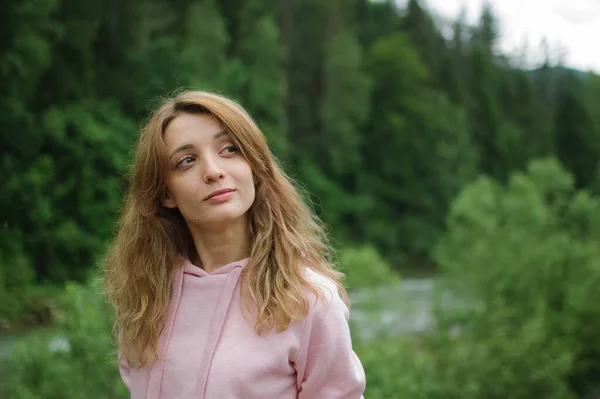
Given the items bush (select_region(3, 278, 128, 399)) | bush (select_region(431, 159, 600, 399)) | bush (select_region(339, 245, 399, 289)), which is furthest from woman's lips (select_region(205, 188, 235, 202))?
bush (select_region(431, 159, 600, 399))

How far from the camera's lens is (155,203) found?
5.65 feet

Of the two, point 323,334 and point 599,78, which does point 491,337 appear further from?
point 599,78

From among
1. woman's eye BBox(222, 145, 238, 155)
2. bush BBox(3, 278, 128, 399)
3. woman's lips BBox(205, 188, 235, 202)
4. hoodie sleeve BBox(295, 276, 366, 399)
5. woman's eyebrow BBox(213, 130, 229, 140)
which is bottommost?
bush BBox(3, 278, 128, 399)

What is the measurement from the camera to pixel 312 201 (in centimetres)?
267

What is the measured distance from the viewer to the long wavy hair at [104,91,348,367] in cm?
154

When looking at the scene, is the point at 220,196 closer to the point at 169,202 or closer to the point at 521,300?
the point at 169,202

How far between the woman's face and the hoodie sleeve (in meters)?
0.28

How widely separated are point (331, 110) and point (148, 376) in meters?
19.3

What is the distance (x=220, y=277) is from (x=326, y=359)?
285 millimetres

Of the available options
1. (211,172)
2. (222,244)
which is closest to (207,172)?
(211,172)

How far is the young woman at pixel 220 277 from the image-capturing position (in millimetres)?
1485

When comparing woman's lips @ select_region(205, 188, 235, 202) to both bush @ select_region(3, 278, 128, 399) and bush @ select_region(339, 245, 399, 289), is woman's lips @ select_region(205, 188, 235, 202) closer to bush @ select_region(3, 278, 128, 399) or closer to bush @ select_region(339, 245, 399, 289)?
bush @ select_region(3, 278, 128, 399)

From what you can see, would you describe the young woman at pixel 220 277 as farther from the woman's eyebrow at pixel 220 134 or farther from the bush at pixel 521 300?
the bush at pixel 521 300

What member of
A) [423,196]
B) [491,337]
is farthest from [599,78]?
[491,337]
